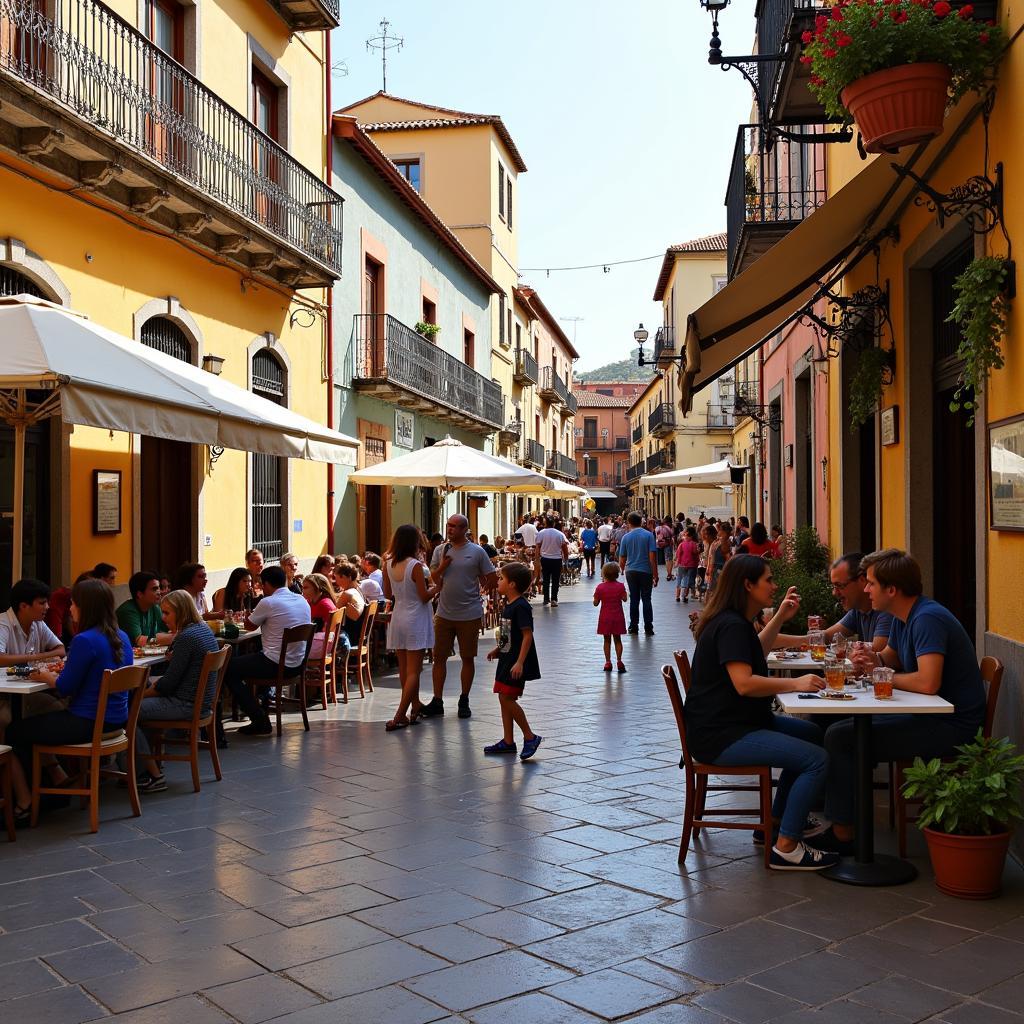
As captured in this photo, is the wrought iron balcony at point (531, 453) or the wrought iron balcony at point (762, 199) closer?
the wrought iron balcony at point (762, 199)

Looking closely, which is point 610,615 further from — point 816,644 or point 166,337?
point 816,644

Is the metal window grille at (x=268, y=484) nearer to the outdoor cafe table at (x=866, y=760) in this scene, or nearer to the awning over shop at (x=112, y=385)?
the awning over shop at (x=112, y=385)

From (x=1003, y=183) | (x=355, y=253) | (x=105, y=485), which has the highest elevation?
(x=355, y=253)

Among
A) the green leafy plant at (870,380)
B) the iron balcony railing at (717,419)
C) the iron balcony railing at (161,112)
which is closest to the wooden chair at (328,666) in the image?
the iron balcony railing at (161,112)

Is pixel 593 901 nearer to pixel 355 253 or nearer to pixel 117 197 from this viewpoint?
pixel 117 197

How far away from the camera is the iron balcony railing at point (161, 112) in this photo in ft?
27.6

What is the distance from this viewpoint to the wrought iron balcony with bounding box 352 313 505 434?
1745cm

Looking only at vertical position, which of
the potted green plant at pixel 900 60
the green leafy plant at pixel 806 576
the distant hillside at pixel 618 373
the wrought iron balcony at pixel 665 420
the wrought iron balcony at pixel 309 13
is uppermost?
the distant hillside at pixel 618 373

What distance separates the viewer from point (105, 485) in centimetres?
989

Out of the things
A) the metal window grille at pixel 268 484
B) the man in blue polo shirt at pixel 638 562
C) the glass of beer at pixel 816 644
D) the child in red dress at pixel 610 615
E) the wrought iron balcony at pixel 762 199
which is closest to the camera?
the glass of beer at pixel 816 644

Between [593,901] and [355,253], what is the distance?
14392mm

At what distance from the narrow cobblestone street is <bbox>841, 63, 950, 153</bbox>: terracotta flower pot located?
363 centimetres

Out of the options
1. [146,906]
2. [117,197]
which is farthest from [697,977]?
[117,197]

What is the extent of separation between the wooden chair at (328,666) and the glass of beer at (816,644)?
446cm
